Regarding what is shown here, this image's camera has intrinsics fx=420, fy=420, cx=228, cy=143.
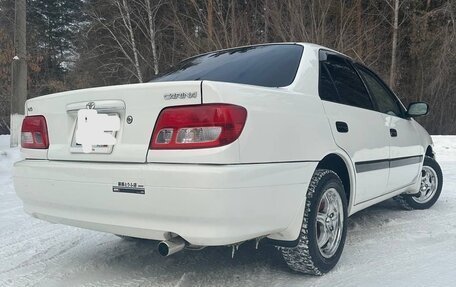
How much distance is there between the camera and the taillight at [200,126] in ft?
6.97

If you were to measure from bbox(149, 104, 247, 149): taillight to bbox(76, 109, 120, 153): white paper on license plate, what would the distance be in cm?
33

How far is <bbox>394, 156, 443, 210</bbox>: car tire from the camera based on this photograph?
471 centimetres

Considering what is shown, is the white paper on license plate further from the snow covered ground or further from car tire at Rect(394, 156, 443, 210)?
car tire at Rect(394, 156, 443, 210)

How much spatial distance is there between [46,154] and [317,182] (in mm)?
1754

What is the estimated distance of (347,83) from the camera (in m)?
3.45

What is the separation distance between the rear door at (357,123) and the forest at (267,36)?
1177cm

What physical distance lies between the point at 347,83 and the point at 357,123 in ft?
1.25

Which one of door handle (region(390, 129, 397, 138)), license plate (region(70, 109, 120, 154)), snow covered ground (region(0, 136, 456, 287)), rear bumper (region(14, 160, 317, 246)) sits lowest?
snow covered ground (region(0, 136, 456, 287))

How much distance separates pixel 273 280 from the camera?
2.69m

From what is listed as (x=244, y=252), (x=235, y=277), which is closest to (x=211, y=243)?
(x=235, y=277)

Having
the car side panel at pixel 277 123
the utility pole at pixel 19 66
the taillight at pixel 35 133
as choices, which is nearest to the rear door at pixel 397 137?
the car side panel at pixel 277 123

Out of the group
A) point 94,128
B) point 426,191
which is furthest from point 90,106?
point 426,191

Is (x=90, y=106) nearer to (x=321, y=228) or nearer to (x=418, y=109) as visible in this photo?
(x=321, y=228)

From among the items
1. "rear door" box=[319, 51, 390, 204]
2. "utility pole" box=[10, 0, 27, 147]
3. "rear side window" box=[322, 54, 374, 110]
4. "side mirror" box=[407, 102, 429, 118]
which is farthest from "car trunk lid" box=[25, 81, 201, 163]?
"utility pole" box=[10, 0, 27, 147]
